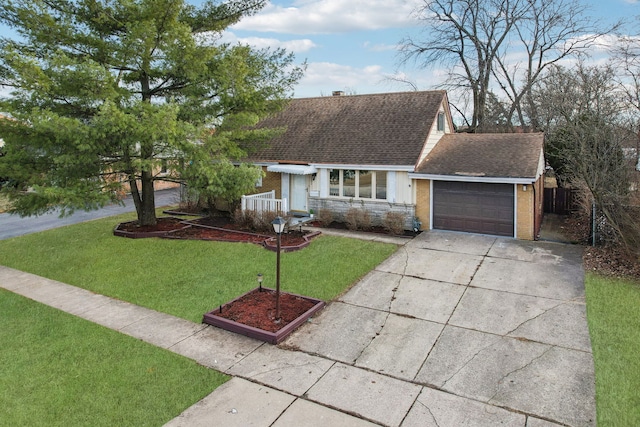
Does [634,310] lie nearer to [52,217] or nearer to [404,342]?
[404,342]

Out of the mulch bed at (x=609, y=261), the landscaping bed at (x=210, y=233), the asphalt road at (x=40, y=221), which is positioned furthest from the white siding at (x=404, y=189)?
the asphalt road at (x=40, y=221)

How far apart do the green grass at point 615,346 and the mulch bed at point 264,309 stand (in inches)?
186

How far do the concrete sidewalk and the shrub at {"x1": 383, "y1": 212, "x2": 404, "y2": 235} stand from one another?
13.2ft

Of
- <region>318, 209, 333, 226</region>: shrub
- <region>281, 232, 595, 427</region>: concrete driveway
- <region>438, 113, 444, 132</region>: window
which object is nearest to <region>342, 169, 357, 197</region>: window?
<region>318, 209, 333, 226</region>: shrub

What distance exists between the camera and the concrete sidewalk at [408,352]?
501 cm

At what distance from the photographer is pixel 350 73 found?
114 ft

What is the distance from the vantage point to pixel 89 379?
5691 mm

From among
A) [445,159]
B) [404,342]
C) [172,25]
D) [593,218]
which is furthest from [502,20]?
[404,342]

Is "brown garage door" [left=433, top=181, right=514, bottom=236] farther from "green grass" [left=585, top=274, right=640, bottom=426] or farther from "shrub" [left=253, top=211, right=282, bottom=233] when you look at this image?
"shrub" [left=253, top=211, right=282, bottom=233]

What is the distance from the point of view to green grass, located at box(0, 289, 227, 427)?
4.97 metres

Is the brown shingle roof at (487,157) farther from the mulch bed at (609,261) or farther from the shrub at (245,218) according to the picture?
the shrub at (245,218)

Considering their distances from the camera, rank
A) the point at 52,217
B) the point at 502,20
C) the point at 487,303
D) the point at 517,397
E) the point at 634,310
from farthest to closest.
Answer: the point at 502,20, the point at 52,217, the point at 487,303, the point at 634,310, the point at 517,397

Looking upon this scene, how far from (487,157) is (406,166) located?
2.92 m

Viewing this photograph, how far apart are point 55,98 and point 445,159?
1274 centimetres
